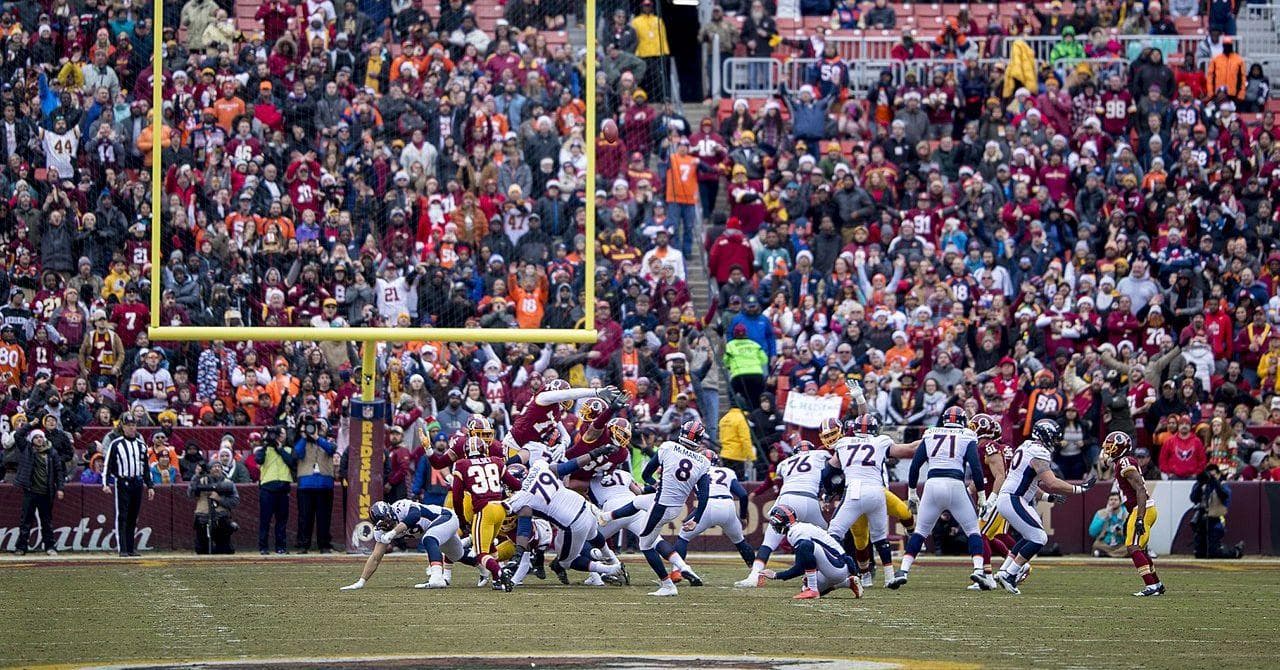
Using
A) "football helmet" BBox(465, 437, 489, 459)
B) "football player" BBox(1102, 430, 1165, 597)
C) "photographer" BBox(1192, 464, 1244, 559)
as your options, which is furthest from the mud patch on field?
"photographer" BBox(1192, 464, 1244, 559)

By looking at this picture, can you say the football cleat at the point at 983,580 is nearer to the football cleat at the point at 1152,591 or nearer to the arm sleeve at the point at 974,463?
the arm sleeve at the point at 974,463

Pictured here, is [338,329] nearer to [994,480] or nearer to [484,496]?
[484,496]

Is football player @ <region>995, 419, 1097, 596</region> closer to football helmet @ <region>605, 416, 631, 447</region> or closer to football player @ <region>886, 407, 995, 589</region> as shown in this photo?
football player @ <region>886, 407, 995, 589</region>

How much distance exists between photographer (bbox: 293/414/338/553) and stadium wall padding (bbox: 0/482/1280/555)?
0.31 m

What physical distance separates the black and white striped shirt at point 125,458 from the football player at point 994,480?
8.56 meters

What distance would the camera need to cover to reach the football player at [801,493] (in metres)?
17.3

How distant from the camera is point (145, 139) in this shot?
21500 millimetres

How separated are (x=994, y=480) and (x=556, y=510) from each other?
428cm

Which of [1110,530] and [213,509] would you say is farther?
[1110,530]

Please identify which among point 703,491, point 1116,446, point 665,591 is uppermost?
point 1116,446

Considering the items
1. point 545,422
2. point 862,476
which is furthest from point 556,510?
point 862,476

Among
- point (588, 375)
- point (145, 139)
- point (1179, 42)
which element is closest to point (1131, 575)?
point (588, 375)

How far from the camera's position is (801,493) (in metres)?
17.4

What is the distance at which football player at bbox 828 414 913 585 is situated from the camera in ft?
55.3
